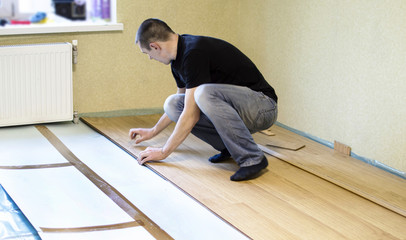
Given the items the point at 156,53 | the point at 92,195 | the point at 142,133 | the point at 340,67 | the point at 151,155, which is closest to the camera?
the point at 92,195

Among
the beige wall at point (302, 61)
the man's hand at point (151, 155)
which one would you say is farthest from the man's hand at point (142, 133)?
the beige wall at point (302, 61)

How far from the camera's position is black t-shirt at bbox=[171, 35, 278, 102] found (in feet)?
9.25

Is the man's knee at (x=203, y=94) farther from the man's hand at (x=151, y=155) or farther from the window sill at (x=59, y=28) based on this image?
the window sill at (x=59, y=28)

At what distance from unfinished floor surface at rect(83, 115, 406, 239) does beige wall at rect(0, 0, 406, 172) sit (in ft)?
0.92

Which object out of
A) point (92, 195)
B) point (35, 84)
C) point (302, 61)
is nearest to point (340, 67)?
point (302, 61)

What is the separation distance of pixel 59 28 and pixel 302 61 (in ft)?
5.51

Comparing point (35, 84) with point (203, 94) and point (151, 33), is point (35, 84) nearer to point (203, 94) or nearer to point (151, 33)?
point (151, 33)

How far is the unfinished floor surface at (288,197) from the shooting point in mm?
2447

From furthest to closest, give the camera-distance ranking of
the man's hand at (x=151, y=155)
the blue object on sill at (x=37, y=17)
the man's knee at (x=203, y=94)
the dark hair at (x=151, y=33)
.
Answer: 1. the blue object on sill at (x=37, y=17)
2. the man's hand at (x=151, y=155)
3. the man's knee at (x=203, y=94)
4. the dark hair at (x=151, y=33)

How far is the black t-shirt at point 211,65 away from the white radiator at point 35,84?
108 centimetres

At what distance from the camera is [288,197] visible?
9.13 feet

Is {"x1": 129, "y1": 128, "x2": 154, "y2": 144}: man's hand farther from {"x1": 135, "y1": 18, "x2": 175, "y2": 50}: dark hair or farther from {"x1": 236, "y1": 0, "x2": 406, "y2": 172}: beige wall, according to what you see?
{"x1": 236, "y1": 0, "x2": 406, "y2": 172}: beige wall

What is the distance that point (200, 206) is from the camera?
8.65 feet

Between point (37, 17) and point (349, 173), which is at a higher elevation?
point (37, 17)
